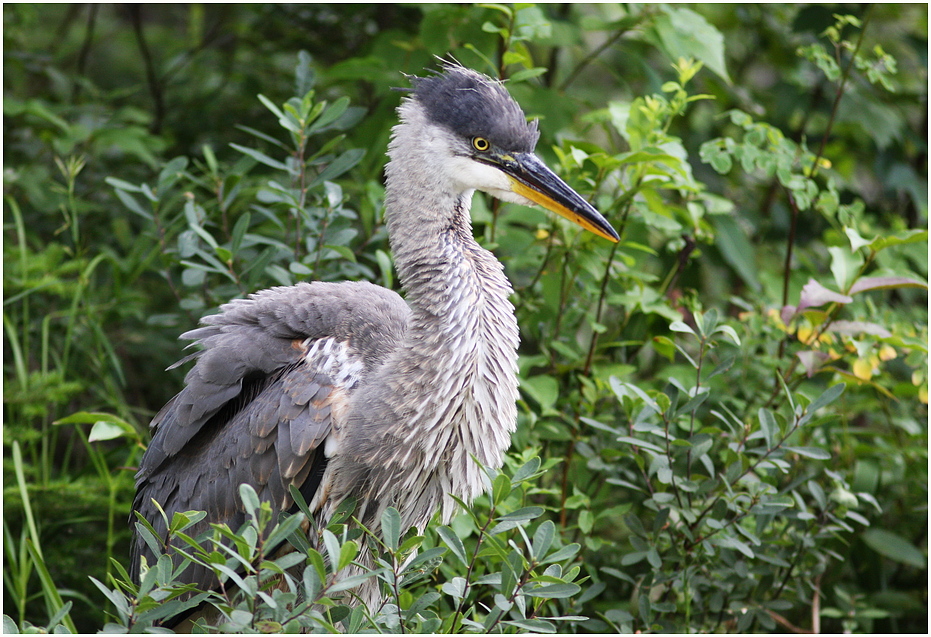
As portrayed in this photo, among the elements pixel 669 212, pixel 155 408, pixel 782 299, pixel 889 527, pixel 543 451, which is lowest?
pixel 155 408

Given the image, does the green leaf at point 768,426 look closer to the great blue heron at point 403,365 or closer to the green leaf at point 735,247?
the great blue heron at point 403,365

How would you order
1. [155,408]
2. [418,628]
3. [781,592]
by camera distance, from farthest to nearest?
[155,408] < [781,592] < [418,628]

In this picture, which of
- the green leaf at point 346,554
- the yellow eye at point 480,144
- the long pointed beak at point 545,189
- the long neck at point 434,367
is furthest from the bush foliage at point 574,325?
the yellow eye at point 480,144

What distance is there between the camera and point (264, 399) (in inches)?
86.6

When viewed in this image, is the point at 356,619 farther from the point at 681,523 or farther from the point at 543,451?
the point at 543,451

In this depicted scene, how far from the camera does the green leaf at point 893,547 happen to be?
2990 mm

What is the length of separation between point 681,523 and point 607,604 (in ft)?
1.66

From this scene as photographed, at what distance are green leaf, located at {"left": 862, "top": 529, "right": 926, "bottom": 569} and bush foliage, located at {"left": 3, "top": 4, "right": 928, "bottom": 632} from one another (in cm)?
1

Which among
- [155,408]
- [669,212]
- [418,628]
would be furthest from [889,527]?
[155,408]

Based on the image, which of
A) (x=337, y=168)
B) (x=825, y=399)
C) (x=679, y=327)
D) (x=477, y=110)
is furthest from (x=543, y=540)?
(x=337, y=168)

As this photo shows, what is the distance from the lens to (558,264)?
2998mm

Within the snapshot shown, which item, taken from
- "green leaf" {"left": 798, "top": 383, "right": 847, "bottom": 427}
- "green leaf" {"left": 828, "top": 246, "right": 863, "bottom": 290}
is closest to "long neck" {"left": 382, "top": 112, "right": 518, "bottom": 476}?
"green leaf" {"left": 798, "top": 383, "right": 847, "bottom": 427}

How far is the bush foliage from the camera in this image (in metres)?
2.36

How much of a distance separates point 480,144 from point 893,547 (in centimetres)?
218
